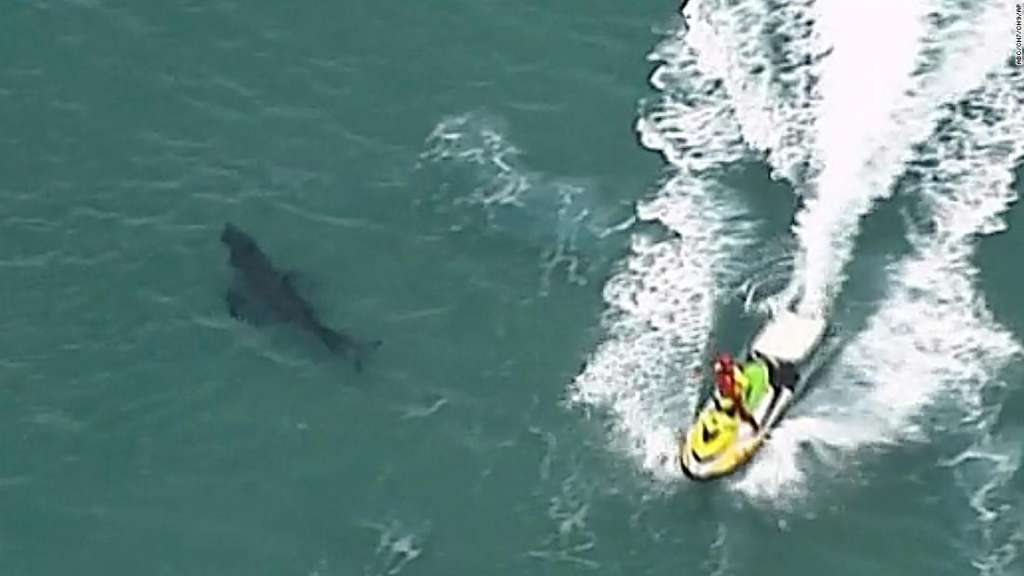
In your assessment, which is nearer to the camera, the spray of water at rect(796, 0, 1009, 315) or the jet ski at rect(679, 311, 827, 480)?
the jet ski at rect(679, 311, 827, 480)

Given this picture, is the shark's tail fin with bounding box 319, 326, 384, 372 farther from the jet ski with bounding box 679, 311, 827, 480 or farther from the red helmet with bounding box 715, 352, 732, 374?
the red helmet with bounding box 715, 352, 732, 374

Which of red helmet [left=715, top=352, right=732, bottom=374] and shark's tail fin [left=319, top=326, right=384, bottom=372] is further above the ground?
red helmet [left=715, top=352, right=732, bottom=374]

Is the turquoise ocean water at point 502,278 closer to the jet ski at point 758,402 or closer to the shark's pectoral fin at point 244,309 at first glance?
the shark's pectoral fin at point 244,309

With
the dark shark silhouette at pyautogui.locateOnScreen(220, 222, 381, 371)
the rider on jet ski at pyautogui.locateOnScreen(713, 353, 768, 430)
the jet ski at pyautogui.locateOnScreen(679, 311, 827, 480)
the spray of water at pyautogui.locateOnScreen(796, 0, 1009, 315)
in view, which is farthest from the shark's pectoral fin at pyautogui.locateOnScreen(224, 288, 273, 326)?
the spray of water at pyautogui.locateOnScreen(796, 0, 1009, 315)

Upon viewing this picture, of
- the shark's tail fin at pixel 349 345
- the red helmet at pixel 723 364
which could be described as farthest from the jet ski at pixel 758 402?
the shark's tail fin at pixel 349 345

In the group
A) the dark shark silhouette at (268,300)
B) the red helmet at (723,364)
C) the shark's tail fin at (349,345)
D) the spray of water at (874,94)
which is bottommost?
the shark's tail fin at (349,345)

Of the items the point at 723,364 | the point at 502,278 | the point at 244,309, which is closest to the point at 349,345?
the point at 244,309

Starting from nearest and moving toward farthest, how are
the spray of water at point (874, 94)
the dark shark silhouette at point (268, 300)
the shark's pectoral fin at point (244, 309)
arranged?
the dark shark silhouette at point (268, 300) → the shark's pectoral fin at point (244, 309) → the spray of water at point (874, 94)
